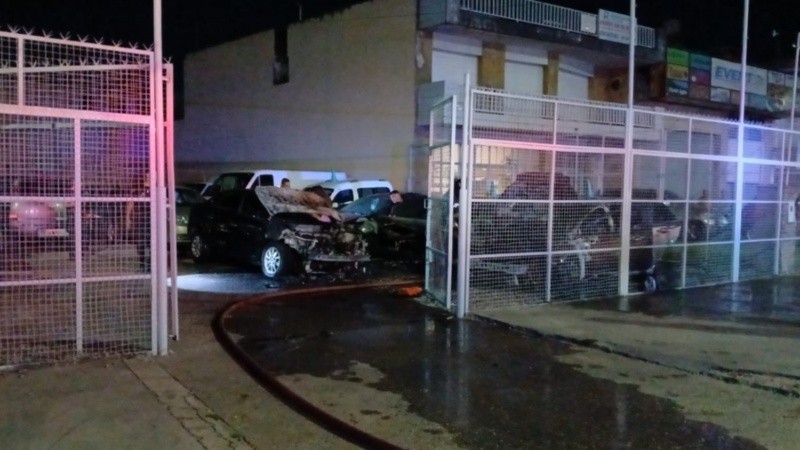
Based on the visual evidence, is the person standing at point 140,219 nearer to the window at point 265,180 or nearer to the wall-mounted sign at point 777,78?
the window at point 265,180

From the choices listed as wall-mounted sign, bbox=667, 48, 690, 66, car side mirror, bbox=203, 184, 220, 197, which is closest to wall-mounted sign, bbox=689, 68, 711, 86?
wall-mounted sign, bbox=667, 48, 690, 66

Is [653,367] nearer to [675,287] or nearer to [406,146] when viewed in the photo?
[675,287]

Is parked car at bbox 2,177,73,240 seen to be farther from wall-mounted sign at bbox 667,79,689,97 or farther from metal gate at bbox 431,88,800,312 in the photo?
wall-mounted sign at bbox 667,79,689,97

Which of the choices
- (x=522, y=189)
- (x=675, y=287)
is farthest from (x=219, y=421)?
(x=675, y=287)

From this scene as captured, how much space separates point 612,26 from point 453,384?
23022 mm

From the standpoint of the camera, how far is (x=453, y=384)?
6.54 metres

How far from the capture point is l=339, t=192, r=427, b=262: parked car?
Result: 607 inches

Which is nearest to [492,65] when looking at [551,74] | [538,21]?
[538,21]

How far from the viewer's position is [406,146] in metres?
23.0

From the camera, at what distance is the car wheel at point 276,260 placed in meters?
12.9

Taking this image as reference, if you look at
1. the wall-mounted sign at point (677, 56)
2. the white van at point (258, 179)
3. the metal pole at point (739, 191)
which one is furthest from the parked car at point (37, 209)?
the wall-mounted sign at point (677, 56)

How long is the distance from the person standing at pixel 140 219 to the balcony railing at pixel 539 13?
16950 millimetres

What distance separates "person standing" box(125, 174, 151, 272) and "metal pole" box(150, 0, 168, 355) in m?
0.10

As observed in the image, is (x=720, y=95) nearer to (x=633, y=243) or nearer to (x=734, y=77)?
(x=734, y=77)
